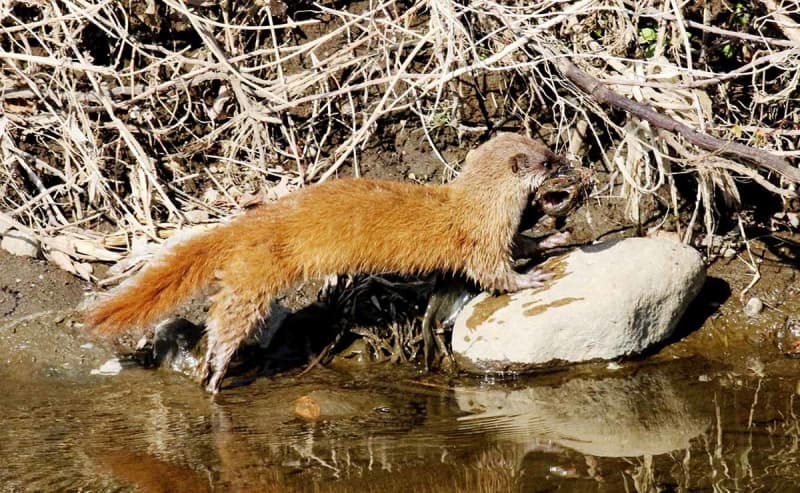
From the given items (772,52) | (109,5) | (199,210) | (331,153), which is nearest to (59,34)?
(109,5)

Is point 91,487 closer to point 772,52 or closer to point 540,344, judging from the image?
point 540,344

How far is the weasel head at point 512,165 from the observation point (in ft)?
20.3

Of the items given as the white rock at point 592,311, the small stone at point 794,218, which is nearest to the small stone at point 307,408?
the white rock at point 592,311

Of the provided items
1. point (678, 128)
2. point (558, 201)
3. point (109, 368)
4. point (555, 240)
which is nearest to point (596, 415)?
point (555, 240)

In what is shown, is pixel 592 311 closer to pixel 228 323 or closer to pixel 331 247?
pixel 331 247

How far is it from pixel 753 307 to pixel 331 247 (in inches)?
101

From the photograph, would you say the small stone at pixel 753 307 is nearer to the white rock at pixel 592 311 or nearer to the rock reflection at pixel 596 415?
the white rock at pixel 592 311

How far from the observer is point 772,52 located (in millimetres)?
6598

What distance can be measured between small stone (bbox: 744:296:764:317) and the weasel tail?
10.2 feet

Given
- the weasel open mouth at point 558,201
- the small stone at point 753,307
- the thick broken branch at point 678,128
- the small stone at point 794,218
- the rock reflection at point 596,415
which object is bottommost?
the rock reflection at point 596,415

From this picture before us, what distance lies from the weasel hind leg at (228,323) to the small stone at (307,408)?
48cm

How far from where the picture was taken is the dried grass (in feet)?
21.8

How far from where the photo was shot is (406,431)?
5.22m

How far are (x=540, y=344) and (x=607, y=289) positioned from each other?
465 millimetres
